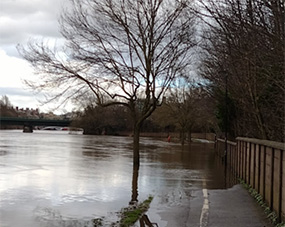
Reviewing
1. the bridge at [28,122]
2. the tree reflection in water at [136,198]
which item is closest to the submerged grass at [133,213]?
the tree reflection in water at [136,198]

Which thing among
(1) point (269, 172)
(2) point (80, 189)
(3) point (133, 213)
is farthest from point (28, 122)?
(1) point (269, 172)

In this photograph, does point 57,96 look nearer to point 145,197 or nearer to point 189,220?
point 145,197

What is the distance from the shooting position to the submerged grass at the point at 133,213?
866cm

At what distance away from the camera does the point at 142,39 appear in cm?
2047

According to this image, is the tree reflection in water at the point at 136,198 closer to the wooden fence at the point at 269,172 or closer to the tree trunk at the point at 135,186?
the tree trunk at the point at 135,186

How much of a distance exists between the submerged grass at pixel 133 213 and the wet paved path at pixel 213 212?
17 cm

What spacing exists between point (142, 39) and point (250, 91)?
285 inches

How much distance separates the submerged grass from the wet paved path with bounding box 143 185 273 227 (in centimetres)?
17

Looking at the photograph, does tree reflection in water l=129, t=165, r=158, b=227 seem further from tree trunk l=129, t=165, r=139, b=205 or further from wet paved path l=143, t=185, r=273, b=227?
wet paved path l=143, t=185, r=273, b=227

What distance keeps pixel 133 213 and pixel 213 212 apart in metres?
1.72

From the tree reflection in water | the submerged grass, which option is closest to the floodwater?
the tree reflection in water

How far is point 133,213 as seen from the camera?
31.1ft

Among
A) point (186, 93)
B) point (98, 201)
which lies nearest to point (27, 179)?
point (98, 201)

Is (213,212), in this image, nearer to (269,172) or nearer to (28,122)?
(269,172)
